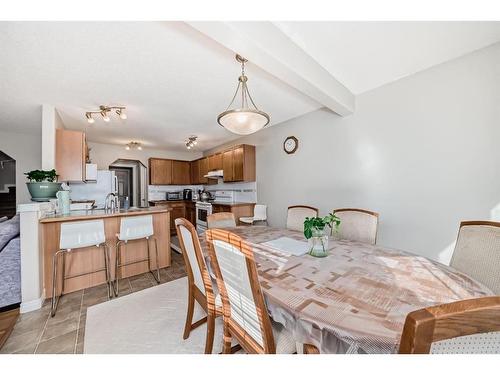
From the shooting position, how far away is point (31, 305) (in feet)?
6.67

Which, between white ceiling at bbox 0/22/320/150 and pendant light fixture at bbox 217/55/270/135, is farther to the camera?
pendant light fixture at bbox 217/55/270/135

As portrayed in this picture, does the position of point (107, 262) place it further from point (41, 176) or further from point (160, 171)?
point (160, 171)

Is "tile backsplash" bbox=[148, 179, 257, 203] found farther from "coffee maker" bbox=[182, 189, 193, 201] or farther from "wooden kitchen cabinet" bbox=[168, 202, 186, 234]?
"wooden kitchen cabinet" bbox=[168, 202, 186, 234]

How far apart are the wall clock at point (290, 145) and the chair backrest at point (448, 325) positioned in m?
3.14

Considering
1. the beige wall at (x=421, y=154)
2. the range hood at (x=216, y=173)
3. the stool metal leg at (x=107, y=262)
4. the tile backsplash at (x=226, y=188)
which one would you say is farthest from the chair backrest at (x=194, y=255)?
the range hood at (x=216, y=173)

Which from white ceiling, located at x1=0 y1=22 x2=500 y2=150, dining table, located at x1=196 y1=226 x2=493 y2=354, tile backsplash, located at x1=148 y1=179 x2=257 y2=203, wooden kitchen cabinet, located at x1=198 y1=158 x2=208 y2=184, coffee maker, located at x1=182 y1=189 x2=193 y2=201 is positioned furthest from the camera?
coffee maker, located at x1=182 y1=189 x2=193 y2=201

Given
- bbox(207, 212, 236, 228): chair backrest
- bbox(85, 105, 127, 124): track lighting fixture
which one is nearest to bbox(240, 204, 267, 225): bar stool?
bbox(207, 212, 236, 228): chair backrest

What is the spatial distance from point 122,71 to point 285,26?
5.06ft

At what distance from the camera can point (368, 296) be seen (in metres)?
0.89

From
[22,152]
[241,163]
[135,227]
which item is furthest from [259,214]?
[22,152]

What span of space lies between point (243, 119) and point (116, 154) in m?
4.61

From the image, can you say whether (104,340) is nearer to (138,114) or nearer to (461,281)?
(461,281)

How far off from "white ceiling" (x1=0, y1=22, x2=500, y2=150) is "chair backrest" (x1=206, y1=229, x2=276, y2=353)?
155 cm

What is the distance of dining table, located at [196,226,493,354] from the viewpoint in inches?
27.3
